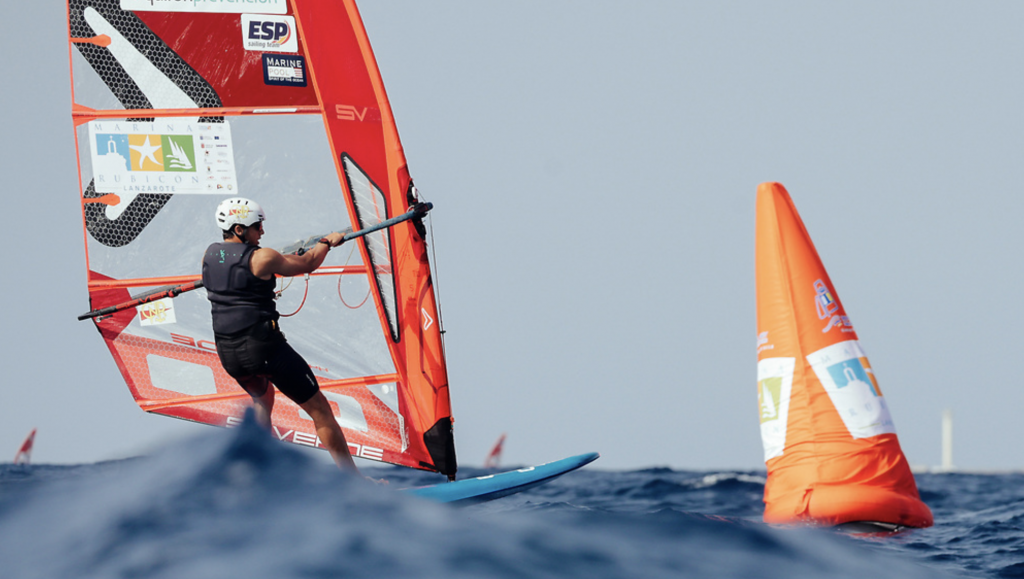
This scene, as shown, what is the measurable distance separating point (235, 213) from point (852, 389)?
14.4 ft

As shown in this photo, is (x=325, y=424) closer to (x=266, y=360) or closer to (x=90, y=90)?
(x=266, y=360)

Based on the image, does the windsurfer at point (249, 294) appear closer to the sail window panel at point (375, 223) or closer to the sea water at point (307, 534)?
the sail window panel at point (375, 223)

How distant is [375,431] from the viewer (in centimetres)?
665

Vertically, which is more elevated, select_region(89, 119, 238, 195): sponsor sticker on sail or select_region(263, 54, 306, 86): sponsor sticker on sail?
select_region(263, 54, 306, 86): sponsor sticker on sail

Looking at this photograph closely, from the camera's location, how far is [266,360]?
500 centimetres

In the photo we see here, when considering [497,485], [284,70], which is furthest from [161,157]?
[497,485]

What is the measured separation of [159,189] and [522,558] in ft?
16.0

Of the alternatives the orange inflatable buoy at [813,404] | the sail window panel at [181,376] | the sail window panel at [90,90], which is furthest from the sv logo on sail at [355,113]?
the orange inflatable buoy at [813,404]

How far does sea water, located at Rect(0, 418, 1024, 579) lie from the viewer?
2.37m

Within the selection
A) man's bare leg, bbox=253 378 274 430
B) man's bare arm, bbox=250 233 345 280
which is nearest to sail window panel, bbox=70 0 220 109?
man's bare arm, bbox=250 233 345 280

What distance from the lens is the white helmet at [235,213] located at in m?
4.91

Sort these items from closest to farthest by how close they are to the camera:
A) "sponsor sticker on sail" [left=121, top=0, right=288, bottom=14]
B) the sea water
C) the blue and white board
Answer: the sea water → the blue and white board → "sponsor sticker on sail" [left=121, top=0, right=288, bottom=14]

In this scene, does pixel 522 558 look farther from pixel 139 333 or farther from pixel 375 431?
pixel 139 333

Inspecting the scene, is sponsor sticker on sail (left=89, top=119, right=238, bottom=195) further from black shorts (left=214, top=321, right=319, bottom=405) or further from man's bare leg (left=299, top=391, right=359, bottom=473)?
man's bare leg (left=299, top=391, right=359, bottom=473)
